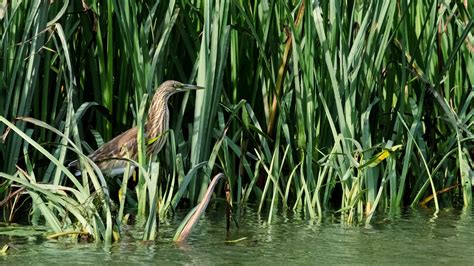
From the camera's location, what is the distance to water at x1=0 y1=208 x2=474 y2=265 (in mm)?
5207

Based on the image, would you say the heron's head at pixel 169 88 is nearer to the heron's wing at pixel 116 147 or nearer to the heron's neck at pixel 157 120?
the heron's neck at pixel 157 120

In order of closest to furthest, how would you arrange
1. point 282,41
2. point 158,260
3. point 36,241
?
point 158,260 → point 36,241 → point 282,41

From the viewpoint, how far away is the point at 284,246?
5613mm

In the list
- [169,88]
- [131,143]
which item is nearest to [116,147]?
[131,143]

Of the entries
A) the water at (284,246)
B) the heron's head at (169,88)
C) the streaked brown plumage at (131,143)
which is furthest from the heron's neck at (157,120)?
the water at (284,246)

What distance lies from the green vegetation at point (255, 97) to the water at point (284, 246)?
0.17 metres

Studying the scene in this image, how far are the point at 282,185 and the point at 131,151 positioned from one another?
0.92 meters

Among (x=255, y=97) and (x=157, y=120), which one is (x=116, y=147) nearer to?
(x=157, y=120)

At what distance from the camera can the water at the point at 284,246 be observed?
521cm

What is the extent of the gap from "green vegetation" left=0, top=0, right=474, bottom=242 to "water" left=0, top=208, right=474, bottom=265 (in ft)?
0.56

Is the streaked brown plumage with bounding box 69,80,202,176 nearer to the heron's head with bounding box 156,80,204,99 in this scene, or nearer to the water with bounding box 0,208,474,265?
the heron's head with bounding box 156,80,204,99

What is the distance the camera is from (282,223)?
6.25m

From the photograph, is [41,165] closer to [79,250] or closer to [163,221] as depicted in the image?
[163,221]

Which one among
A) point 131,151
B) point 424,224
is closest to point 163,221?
point 131,151
